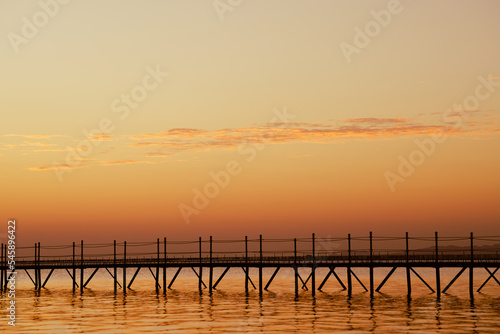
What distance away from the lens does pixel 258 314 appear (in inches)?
2009

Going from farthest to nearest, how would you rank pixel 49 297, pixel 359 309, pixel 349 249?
pixel 49 297 → pixel 349 249 → pixel 359 309

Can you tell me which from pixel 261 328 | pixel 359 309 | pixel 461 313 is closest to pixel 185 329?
pixel 261 328

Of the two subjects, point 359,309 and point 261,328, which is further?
point 359,309

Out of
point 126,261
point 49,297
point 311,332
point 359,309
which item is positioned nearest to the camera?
point 311,332

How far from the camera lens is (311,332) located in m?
41.3

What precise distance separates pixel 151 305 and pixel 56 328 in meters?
15.4

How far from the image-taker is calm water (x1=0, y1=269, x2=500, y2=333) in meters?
43.3

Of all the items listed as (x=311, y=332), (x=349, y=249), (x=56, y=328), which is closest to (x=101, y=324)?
(x=56, y=328)

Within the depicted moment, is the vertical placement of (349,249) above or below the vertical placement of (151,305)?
above

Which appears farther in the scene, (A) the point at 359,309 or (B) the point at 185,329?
(A) the point at 359,309

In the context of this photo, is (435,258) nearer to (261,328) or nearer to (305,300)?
(305,300)

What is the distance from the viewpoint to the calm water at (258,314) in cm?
4334

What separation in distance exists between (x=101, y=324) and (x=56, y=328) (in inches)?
112

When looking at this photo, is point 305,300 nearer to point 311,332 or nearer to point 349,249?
point 349,249
